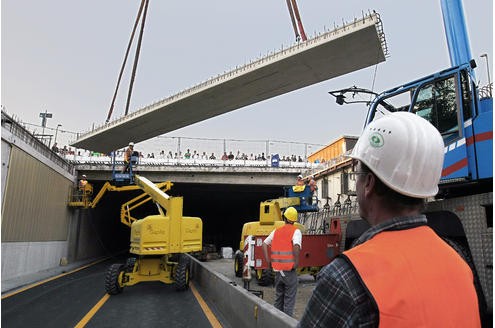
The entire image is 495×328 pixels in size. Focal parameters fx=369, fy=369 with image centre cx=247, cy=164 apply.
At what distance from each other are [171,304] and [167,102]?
17526mm

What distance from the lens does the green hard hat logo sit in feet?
4.91

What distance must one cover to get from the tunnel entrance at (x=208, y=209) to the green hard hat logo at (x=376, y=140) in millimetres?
24793

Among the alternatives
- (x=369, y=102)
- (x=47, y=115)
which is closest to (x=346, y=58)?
(x=369, y=102)

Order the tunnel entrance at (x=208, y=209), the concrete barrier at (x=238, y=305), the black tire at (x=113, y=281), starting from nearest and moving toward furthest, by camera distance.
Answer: the concrete barrier at (x=238, y=305) → the black tire at (x=113, y=281) → the tunnel entrance at (x=208, y=209)

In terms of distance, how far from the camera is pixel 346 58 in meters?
19.8

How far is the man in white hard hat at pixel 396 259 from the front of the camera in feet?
3.76

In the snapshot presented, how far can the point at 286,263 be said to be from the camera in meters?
6.53

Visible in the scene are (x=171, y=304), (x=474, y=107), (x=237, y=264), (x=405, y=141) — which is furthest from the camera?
(x=237, y=264)

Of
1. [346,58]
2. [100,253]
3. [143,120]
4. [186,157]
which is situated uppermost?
[346,58]

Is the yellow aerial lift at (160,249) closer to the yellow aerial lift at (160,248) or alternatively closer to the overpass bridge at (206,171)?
the yellow aerial lift at (160,248)

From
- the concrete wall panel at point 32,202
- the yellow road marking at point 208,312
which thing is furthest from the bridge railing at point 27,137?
the yellow road marking at point 208,312

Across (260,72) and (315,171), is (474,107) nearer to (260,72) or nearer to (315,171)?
(260,72)

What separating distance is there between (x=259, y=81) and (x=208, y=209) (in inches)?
925

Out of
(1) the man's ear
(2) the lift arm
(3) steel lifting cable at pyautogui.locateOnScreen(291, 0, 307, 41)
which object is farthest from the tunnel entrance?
(1) the man's ear
